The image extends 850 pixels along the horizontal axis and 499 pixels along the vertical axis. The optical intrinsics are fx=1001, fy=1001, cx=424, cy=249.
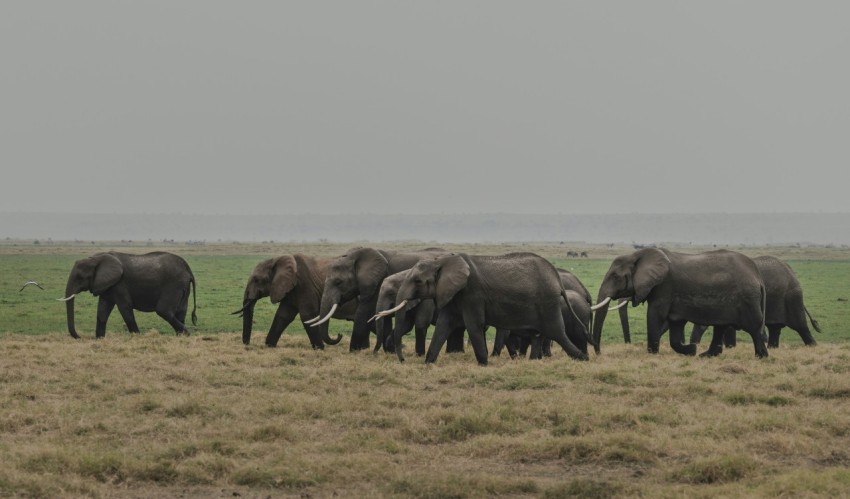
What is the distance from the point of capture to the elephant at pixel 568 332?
21391 mm

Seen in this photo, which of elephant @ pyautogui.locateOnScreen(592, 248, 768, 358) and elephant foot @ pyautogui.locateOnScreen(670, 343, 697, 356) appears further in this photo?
elephant foot @ pyautogui.locateOnScreen(670, 343, 697, 356)

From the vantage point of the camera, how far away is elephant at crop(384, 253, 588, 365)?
64.6 ft

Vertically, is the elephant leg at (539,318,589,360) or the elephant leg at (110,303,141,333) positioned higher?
the elephant leg at (539,318,589,360)

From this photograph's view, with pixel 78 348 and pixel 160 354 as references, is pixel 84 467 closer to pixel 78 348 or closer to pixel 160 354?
pixel 160 354

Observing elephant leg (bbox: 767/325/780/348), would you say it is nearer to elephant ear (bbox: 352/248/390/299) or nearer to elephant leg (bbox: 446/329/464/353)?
elephant leg (bbox: 446/329/464/353)

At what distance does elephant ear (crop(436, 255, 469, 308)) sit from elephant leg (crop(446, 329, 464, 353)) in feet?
9.51

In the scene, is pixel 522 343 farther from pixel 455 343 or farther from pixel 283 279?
pixel 283 279

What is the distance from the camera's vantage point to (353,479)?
1127cm

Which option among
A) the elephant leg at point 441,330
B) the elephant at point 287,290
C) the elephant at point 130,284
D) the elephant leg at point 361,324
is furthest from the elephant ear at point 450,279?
→ the elephant at point 130,284

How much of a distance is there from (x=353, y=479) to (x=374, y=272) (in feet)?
37.9

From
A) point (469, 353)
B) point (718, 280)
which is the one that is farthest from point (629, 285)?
point (469, 353)

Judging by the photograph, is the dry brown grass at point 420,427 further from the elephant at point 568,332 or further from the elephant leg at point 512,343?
the elephant leg at point 512,343

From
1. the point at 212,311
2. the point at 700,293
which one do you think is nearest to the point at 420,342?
the point at 700,293

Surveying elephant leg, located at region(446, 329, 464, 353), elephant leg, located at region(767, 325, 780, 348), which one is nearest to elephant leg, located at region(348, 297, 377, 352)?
elephant leg, located at region(446, 329, 464, 353)
